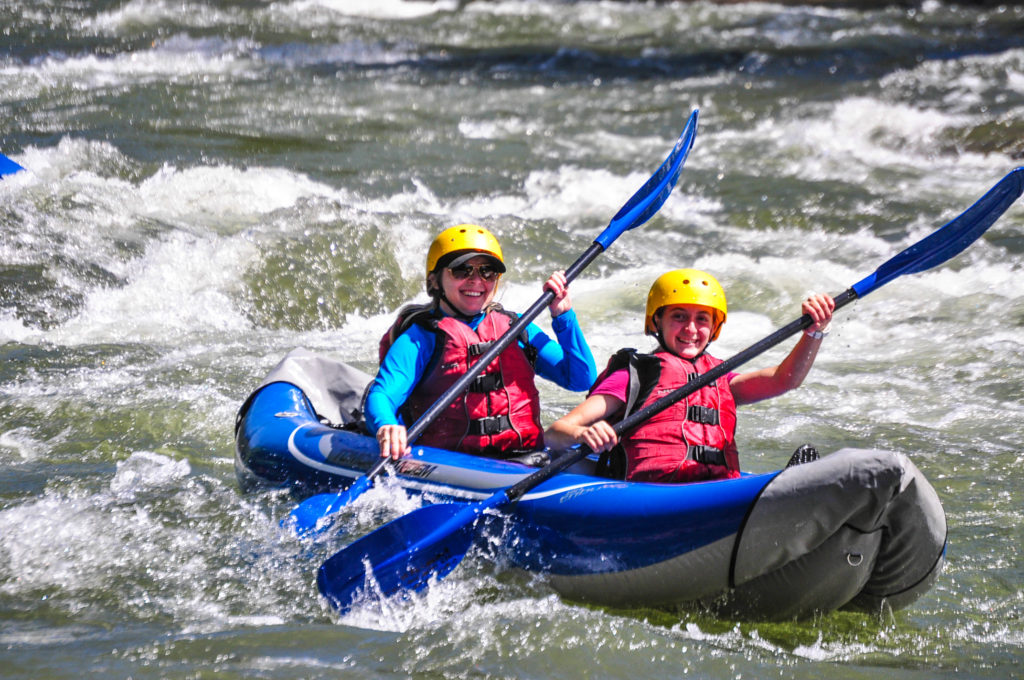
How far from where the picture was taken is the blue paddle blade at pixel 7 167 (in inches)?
326

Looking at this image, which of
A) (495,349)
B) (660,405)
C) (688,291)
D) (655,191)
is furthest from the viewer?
(655,191)

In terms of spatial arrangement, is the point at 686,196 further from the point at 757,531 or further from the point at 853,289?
the point at 757,531

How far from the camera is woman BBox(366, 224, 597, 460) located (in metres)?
3.92

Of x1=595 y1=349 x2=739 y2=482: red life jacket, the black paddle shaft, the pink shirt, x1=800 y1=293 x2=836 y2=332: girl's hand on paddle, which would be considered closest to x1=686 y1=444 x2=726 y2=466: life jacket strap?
x1=595 y1=349 x2=739 y2=482: red life jacket

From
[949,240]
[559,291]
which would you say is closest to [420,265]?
[559,291]

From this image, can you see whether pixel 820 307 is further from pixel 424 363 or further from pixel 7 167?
pixel 7 167

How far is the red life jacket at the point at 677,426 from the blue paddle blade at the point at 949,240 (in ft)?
1.89

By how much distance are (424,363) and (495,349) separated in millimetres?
302

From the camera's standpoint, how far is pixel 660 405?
11.2ft

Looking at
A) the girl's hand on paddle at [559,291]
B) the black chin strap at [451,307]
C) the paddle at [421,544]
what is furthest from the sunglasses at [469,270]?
the paddle at [421,544]

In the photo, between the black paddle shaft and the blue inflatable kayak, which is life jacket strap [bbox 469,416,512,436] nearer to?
the blue inflatable kayak

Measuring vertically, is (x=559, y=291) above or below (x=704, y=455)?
above

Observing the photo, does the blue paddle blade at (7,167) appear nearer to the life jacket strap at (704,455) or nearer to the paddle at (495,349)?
the paddle at (495,349)

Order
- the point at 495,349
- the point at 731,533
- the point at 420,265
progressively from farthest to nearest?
the point at 420,265 → the point at 495,349 → the point at 731,533
